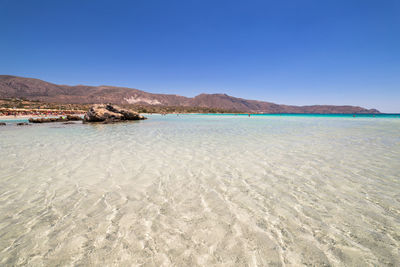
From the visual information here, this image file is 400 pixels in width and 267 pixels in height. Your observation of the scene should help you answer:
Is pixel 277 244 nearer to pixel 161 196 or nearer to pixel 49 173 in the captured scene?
pixel 161 196

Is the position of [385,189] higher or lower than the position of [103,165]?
higher

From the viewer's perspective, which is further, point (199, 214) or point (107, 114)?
point (107, 114)

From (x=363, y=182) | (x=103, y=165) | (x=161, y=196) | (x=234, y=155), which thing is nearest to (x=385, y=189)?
(x=363, y=182)

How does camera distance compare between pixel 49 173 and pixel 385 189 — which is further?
pixel 49 173

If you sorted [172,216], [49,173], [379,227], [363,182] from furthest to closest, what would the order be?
1. [49,173]
2. [363,182]
3. [172,216]
4. [379,227]

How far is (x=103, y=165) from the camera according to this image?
236 inches

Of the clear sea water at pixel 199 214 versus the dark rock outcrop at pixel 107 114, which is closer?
the clear sea water at pixel 199 214

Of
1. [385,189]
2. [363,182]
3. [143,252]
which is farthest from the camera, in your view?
[363,182]

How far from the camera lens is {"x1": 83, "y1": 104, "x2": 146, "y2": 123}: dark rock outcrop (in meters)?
24.6

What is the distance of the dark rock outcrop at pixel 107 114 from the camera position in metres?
24.6

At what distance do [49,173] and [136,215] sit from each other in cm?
390

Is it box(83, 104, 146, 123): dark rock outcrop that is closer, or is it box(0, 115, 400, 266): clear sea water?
box(0, 115, 400, 266): clear sea water

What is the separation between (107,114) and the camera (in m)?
26.2

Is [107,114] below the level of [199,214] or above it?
below
